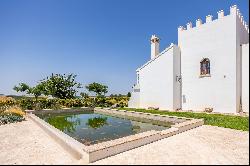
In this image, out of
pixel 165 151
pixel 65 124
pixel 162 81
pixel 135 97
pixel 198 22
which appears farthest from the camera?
pixel 135 97

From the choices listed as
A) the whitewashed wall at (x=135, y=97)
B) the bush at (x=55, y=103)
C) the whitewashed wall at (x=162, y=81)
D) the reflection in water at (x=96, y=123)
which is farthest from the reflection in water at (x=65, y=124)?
the whitewashed wall at (x=135, y=97)

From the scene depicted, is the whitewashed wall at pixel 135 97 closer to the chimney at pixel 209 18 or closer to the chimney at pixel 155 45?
the chimney at pixel 155 45

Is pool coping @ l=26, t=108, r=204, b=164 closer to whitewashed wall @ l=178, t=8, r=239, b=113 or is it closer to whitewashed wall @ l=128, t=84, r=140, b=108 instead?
whitewashed wall @ l=178, t=8, r=239, b=113

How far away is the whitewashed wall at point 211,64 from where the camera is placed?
1697cm

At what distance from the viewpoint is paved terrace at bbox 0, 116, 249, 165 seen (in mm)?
6602

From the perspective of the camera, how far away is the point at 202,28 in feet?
62.8

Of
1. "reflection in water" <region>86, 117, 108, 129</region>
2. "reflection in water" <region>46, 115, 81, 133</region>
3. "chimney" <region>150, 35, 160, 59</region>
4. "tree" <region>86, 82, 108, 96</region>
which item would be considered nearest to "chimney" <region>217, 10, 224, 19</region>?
"chimney" <region>150, 35, 160, 59</region>

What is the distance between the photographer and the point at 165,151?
7570 millimetres

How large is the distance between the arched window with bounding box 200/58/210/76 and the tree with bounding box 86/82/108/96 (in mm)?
22127

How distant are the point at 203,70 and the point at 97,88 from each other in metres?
22.5

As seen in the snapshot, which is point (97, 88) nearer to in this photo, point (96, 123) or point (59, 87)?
Answer: point (59, 87)

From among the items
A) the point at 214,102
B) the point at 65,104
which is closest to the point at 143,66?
the point at 214,102

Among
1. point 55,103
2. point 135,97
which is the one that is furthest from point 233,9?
point 55,103

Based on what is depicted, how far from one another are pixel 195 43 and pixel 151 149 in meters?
14.4
